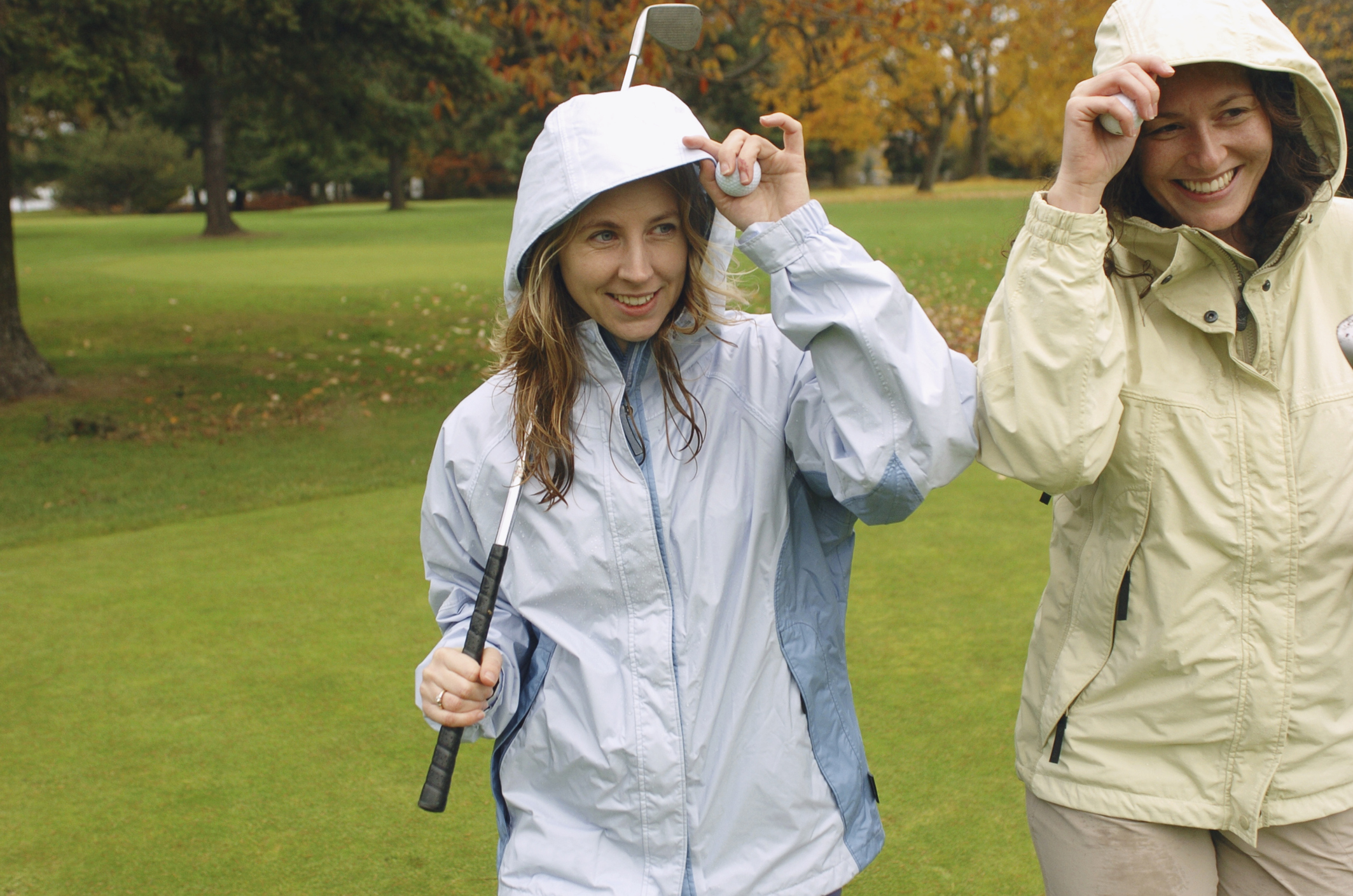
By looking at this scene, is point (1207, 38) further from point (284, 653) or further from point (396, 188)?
point (396, 188)

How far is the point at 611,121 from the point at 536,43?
26.0ft

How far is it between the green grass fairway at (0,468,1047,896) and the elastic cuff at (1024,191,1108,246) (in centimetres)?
204

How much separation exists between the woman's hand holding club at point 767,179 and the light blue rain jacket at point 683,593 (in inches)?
1.5

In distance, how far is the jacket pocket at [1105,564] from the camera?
201 centimetres

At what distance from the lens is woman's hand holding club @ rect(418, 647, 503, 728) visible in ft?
6.68

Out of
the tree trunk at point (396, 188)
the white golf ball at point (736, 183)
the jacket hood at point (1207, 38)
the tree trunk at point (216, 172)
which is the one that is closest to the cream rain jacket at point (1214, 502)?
the jacket hood at point (1207, 38)

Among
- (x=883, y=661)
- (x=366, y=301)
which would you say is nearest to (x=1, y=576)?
(x=883, y=661)

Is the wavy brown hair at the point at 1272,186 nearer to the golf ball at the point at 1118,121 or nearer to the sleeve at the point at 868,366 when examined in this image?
the golf ball at the point at 1118,121

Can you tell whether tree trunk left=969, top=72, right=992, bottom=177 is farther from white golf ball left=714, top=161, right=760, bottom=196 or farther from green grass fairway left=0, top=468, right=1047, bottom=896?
white golf ball left=714, top=161, right=760, bottom=196

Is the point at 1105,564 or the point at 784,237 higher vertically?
the point at 784,237

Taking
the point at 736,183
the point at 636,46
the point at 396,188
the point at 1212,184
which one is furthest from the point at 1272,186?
the point at 396,188

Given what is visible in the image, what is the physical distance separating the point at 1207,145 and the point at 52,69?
10422mm

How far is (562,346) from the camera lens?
7.11 ft

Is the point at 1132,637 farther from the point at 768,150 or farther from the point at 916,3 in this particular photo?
the point at 916,3
